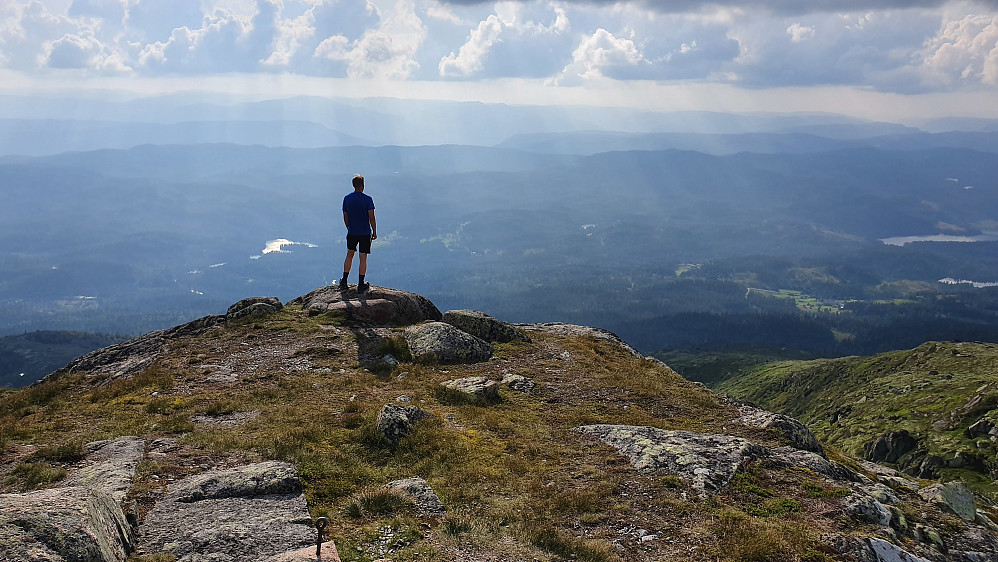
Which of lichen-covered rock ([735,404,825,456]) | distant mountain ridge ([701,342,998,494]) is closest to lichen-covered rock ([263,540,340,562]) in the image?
lichen-covered rock ([735,404,825,456])

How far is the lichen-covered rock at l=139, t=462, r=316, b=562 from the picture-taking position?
981cm

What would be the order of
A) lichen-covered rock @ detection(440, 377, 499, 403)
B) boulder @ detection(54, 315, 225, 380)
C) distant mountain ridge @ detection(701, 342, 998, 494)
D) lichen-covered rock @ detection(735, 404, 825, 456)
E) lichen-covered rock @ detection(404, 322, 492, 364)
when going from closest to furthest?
lichen-covered rock @ detection(735, 404, 825, 456) → lichen-covered rock @ detection(440, 377, 499, 403) → boulder @ detection(54, 315, 225, 380) → lichen-covered rock @ detection(404, 322, 492, 364) → distant mountain ridge @ detection(701, 342, 998, 494)

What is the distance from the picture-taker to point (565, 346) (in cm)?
3112

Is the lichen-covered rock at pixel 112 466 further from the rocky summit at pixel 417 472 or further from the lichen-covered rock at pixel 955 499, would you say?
the lichen-covered rock at pixel 955 499

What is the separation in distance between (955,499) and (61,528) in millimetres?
25481

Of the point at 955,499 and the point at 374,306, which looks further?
the point at 374,306

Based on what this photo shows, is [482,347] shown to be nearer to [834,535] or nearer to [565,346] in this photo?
[565,346]

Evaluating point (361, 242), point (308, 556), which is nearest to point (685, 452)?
point (308, 556)

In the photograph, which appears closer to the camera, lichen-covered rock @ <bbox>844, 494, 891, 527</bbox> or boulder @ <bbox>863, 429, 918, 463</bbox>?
lichen-covered rock @ <bbox>844, 494, 891, 527</bbox>

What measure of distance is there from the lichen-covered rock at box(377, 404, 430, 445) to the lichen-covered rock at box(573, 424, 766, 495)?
19.3ft

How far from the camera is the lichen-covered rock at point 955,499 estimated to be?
17750 mm

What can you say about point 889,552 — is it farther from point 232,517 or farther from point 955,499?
point 232,517

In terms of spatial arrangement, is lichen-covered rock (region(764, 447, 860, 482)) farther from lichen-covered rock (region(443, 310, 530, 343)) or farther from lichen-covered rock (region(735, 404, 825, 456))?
lichen-covered rock (region(443, 310, 530, 343))

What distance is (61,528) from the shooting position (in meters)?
7.84
